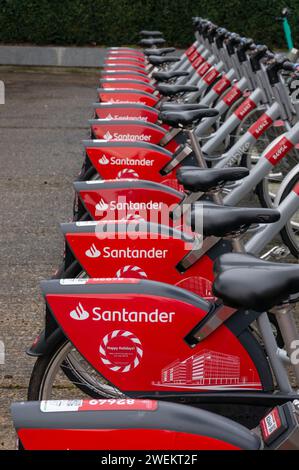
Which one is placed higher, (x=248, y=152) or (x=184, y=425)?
(x=184, y=425)

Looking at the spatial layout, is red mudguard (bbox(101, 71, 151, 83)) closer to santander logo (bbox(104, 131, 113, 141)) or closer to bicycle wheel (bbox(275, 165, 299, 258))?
santander logo (bbox(104, 131, 113, 141))

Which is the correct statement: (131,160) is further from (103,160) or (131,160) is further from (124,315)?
(124,315)

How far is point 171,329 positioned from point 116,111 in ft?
12.4

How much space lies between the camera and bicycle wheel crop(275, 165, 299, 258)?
5.37m

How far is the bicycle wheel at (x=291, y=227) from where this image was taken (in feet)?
17.6

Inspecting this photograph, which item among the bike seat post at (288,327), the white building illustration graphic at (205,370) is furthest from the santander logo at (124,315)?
the bike seat post at (288,327)

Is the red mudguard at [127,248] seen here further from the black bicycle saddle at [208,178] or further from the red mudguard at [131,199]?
the red mudguard at [131,199]

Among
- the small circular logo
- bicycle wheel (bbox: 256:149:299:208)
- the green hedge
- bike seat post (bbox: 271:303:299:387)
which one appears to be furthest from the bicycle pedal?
the green hedge

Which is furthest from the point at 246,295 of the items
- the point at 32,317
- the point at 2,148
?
the point at 2,148

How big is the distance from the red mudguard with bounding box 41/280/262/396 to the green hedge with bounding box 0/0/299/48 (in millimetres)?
14346

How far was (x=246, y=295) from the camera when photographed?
213cm

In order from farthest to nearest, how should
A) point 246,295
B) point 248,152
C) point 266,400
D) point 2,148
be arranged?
point 2,148 < point 248,152 < point 266,400 < point 246,295

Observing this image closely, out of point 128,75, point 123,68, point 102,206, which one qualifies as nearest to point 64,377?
point 102,206
